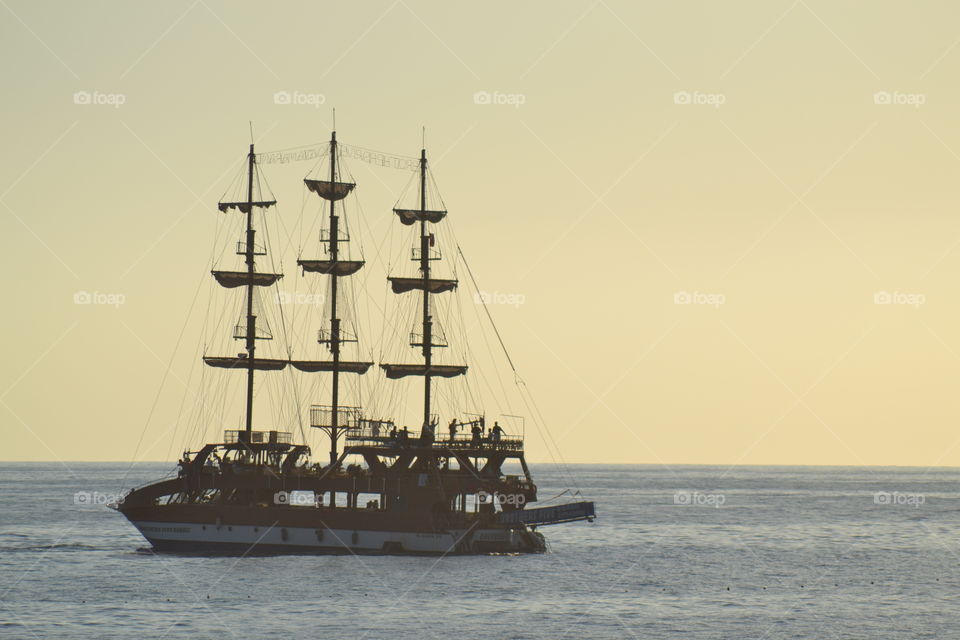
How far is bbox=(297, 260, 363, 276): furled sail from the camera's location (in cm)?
8525

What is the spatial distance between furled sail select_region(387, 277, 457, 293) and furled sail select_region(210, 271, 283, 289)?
28.0 feet

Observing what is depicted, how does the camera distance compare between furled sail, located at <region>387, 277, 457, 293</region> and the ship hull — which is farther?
furled sail, located at <region>387, 277, 457, 293</region>

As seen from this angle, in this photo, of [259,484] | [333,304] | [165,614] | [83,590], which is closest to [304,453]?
[259,484]

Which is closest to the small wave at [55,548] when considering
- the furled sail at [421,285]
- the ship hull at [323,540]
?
the ship hull at [323,540]

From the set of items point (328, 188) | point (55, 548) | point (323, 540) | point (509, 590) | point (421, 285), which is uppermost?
point (328, 188)

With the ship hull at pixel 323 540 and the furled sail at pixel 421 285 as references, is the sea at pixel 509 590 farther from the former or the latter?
the furled sail at pixel 421 285

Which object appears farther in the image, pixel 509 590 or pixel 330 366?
pixel 330 366

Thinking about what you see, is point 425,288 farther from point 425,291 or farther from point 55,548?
point 55,548

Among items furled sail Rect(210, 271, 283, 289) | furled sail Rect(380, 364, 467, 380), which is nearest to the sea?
furled sail Rect(380, 364, 467, 380)

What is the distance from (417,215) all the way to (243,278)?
1236cm

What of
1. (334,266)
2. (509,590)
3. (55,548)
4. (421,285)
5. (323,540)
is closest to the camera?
(509,590)

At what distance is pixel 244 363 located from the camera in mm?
86688

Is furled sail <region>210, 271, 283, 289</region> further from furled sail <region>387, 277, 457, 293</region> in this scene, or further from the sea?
the sea

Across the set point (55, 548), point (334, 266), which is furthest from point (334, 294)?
point (55, 548)
